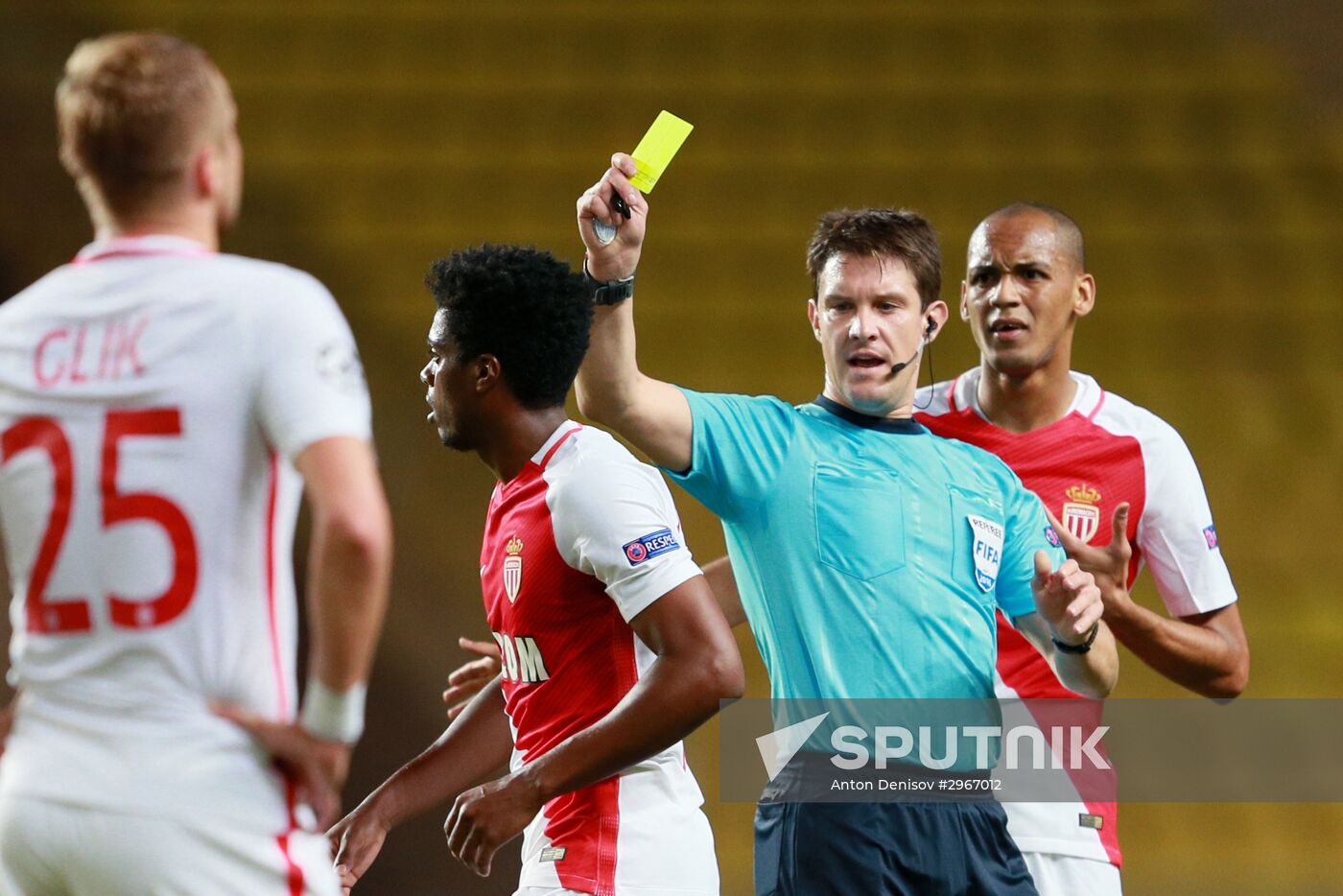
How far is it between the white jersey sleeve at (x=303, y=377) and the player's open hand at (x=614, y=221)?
1038 millimetres

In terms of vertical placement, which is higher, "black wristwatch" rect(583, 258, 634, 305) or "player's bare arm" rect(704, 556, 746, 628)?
"black wristwatch" rect(583, 258, 634, 305)

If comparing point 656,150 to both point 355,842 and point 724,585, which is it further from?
point 355,842

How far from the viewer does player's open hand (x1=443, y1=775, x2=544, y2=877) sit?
8.64 ft

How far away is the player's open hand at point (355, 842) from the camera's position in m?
3.01

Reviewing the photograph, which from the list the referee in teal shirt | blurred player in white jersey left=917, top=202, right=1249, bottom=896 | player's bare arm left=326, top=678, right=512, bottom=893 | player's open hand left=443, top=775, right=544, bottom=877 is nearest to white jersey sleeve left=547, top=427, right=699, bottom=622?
the referee in teal shirt

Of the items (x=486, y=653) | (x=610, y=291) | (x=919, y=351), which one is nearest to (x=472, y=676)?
(x=486, y=653)

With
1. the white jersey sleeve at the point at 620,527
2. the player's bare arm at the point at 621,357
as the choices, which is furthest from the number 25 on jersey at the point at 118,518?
the player's bare arm at the point at 621,357

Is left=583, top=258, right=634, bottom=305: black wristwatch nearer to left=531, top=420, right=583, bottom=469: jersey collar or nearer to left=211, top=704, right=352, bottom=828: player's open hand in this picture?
left=531, top=420, right=583, bottom=469: jersey collar

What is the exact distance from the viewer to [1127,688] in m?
6.87

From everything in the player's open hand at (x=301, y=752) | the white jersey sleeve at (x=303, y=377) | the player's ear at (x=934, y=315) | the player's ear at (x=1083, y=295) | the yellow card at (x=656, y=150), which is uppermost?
the player's ear at (x=1083, y=295)

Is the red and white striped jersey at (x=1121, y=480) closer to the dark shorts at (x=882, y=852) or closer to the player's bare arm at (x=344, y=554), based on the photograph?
the dark shorts at (x=882, y=852)

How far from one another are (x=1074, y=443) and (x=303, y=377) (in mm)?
2545

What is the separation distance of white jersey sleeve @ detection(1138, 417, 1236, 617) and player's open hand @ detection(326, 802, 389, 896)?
82.1 inches

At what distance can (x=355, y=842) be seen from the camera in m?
3.04
